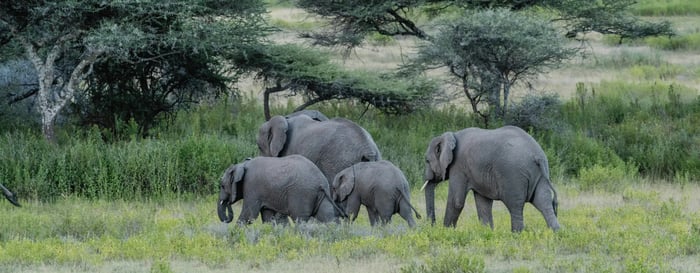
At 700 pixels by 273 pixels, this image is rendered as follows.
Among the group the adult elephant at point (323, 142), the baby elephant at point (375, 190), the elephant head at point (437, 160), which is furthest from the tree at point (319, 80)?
the baby elephant at point (375, 190)

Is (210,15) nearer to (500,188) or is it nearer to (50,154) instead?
(50,154)

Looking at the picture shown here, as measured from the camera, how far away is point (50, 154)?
1922 centimetres

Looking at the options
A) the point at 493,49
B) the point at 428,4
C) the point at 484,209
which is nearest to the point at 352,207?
the point at 484,209

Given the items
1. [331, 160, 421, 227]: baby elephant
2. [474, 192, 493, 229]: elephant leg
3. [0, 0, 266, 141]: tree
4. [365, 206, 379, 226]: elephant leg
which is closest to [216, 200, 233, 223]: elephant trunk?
[331, 160, 421, 227]: baby elephant

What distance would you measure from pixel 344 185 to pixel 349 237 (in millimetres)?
1486

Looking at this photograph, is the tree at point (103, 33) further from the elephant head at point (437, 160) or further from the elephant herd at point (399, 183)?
the elephant head at point (437, 160)

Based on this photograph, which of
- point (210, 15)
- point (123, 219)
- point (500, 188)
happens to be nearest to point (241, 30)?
point (210, 15)

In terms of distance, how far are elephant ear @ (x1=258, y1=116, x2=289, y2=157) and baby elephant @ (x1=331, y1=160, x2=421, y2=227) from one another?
1.63m

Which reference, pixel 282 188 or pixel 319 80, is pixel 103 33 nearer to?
pixel 319 80

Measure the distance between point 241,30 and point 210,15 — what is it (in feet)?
2.70

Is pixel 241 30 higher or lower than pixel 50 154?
higher

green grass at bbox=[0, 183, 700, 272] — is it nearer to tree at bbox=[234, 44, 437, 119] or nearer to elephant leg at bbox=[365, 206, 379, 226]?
elephant leg at bbox=[365, 206, 379, 226]

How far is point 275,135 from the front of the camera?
16.2 metres

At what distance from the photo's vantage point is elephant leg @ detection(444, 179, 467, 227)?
47.7ft
